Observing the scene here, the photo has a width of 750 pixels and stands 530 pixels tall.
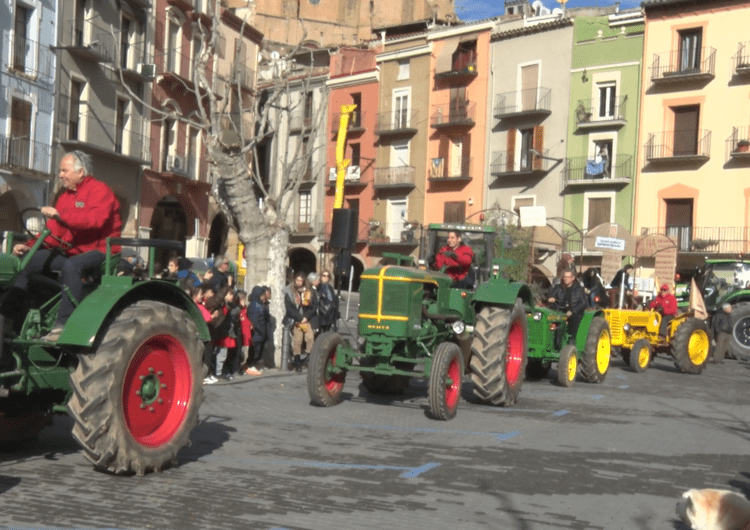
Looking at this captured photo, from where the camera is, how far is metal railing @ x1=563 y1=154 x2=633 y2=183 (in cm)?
3841

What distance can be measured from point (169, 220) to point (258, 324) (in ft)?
72.3

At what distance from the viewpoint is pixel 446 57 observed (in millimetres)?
44344

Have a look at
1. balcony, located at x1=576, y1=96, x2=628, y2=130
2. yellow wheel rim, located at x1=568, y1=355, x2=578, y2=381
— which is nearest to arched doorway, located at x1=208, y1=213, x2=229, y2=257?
balcony, located at x1=576, y1=96, x2=628, y2=130

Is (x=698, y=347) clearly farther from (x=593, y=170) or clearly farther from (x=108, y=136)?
(x=108, y=136)

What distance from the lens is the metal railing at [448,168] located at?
144 feet

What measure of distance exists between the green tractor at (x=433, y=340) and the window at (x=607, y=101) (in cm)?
2792

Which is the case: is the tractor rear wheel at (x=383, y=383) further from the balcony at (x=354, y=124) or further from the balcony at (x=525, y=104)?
the balcony at (x=354, y=124)

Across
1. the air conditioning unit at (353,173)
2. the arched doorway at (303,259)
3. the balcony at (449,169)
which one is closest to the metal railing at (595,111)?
the balcony at (449,169)

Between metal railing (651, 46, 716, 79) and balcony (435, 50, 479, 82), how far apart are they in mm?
8786

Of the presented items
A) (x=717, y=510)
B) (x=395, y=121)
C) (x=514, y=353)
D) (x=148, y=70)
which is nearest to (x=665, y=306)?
(x=514, y=353)

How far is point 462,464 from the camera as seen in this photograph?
26.6 feet

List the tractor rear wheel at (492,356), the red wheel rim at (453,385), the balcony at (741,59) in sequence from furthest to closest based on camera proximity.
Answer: the balcony at (741,59) → the tractor rear wheel at (492,356) → the red wheel rim at (453,385)

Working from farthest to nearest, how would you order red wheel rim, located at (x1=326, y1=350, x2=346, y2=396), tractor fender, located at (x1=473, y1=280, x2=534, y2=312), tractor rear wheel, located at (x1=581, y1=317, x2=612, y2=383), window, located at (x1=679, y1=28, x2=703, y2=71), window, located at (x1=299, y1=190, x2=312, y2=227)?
window, located at (x1=299, y1=190, x2=312, y2=227) < window, located at (x1=679, y1=28, x2=703, y2=71) < tractor rear wheel, located at (x1=581, y1=317, x2=612, y2=383) < tractor fender, located at (x1=473, y1=280, x2=534, y2=312) < red wheel rim, located at (x1=326, y1=350, x2=346, y2=396)

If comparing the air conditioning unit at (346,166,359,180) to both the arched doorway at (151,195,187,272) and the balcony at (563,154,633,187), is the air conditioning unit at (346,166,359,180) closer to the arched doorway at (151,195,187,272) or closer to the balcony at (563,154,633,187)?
the balcony at (563,154,633,187)
